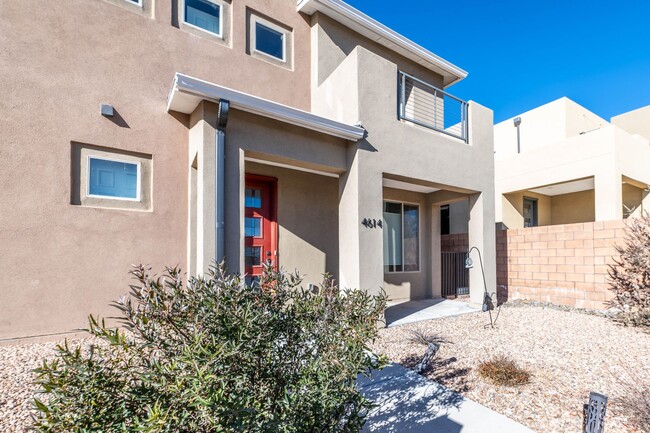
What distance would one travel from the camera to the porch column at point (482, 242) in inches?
339

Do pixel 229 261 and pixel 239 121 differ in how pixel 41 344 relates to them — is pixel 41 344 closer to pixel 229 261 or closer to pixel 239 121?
pixel 229 261

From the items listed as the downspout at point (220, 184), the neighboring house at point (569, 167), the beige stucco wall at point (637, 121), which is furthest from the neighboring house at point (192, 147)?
the beige stucco wall at point (637, 121)

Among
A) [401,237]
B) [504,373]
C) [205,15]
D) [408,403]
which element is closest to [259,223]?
[205,15]

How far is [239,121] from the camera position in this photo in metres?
5.41

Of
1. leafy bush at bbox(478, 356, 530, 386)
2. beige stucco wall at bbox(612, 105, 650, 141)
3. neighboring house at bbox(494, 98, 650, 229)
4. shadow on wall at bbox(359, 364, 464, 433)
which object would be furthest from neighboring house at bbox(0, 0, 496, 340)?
beige stucco wall at bbox(612, 105, 650, 141)

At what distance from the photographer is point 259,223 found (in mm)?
7324

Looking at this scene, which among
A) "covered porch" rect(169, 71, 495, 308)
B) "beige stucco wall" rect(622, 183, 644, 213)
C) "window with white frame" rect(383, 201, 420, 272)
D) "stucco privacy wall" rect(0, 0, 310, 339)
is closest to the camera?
"stucco privacy wall" rect(0, 0, 310, 339)

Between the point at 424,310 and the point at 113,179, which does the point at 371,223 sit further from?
the point at 113,179

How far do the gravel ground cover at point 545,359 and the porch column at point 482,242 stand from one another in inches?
34.6

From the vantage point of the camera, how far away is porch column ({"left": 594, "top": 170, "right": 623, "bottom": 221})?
1146 centimetres

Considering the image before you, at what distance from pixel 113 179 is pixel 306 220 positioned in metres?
3.97

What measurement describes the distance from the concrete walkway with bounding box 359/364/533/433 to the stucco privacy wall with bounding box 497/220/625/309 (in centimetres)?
724

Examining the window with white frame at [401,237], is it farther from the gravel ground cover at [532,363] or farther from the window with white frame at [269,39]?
the window with white frame at [269,39]

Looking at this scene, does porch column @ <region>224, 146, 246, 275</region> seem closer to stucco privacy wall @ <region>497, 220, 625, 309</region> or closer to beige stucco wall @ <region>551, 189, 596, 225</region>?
stucco privacy wall @ <region>497, 220, 625, 309</region>
